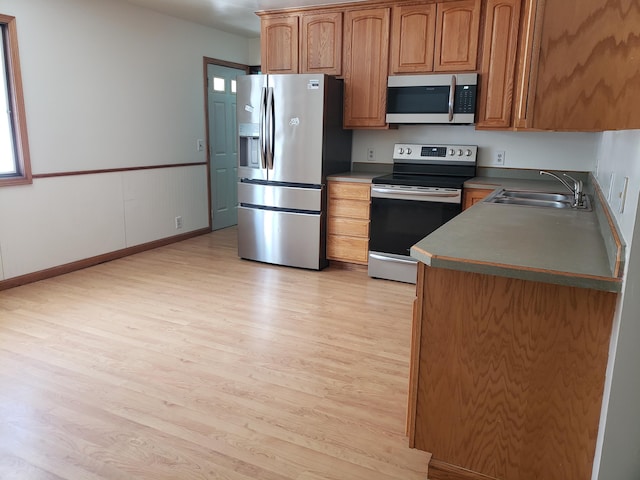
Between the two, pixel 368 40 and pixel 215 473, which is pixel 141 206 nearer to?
pixel 368 40

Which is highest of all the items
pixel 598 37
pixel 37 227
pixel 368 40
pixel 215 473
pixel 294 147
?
pixel 368 40

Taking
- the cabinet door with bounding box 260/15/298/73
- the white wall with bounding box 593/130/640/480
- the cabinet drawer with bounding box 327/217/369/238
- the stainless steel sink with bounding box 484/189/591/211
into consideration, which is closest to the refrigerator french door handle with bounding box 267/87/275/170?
the cabinet door with bounding box 260/15/298/73

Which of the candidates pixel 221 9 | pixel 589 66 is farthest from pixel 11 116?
pixel 589 66

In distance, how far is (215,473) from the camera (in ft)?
5.99

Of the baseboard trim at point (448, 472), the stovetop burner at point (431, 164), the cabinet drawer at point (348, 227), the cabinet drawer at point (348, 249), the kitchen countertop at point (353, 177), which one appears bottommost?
the baseboard trim at point (448, 472)

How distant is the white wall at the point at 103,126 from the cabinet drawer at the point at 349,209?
2.01 metres

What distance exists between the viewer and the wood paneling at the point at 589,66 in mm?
1065

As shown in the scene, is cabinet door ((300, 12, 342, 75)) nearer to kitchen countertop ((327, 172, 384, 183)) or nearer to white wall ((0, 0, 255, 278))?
kitchen countertop ((327, 172, 384, 183))

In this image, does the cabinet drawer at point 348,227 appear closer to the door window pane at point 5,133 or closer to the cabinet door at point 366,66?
the cabinet door at point 366,66

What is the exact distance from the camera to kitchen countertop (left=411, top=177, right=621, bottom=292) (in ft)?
4.72

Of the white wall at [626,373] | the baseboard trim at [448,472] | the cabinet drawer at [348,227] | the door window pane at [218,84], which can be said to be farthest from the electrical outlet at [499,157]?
the door window pane at [218,84]

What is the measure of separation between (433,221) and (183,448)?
2.70 m

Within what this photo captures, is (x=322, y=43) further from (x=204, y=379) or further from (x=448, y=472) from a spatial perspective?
(x=448, y=472)

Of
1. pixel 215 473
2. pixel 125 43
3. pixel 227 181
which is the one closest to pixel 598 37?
pixel 215 473
